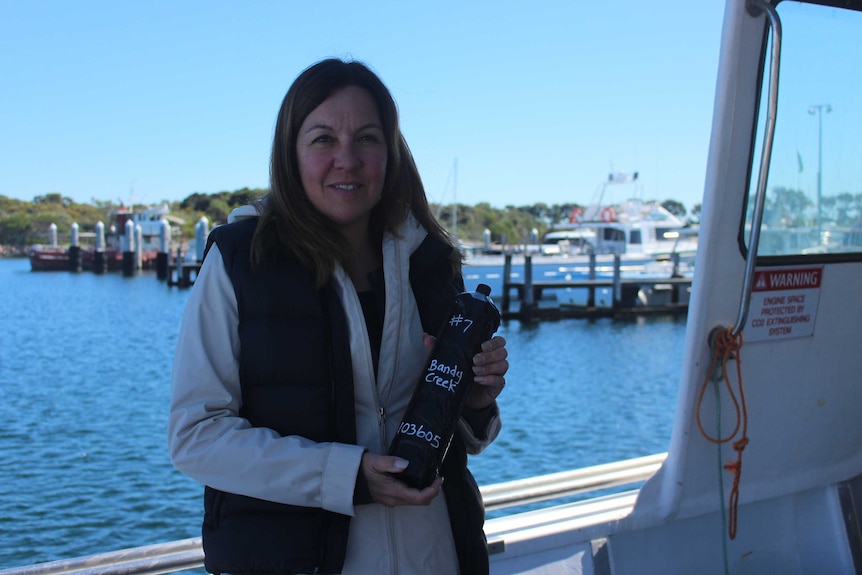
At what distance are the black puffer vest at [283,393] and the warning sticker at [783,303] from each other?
1.80 metres

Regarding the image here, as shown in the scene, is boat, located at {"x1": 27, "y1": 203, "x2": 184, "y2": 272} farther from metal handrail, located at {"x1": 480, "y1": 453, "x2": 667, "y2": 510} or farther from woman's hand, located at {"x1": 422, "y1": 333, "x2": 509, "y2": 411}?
woman's hand, located at {"x1": 422, "y1": 333, "x2": 509, "y2": 411}

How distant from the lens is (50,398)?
1521 cm

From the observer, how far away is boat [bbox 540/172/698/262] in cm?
3550

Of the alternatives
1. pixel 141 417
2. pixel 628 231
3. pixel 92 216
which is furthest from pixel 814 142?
pixel 92 216

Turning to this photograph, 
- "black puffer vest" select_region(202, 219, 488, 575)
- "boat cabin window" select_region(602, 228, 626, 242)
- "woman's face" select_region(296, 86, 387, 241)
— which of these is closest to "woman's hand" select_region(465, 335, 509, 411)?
"black puffer vest" select_region(202, 219, 488, 575)

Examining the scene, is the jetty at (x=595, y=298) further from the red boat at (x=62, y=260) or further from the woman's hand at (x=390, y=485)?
the red boat at (x=62, y=260)

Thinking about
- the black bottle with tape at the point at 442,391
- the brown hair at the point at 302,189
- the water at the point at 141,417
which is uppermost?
the brown hair at the point at 302,189

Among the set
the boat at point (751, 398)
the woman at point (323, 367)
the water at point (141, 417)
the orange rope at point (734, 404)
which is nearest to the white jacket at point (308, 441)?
the woman at point (323, 367)

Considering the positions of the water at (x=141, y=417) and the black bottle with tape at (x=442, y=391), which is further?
the water at (x=141, y=417)

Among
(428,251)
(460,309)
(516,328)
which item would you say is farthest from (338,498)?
(516,328)

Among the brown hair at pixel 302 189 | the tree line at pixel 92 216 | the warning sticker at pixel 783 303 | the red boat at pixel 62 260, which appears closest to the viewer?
the brown hair at pixel 302 189

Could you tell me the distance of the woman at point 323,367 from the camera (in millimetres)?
1451

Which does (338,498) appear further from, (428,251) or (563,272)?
(563,272)

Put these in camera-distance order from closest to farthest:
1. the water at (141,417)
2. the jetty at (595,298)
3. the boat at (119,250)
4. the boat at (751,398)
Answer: the boat at (751,398) < the water at (141,417) < the jetty at (595,298) < the boat at (119,250)
